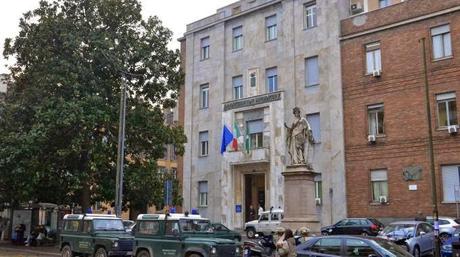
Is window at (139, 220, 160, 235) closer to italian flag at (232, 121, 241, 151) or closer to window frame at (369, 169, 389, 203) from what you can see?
window frame at (369, 169, 389, 203)

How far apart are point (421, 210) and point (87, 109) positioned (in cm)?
1916

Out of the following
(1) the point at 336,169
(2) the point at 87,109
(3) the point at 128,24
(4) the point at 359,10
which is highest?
(4) the point at 359,10

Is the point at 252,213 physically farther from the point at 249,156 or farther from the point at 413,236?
the point at 413,236

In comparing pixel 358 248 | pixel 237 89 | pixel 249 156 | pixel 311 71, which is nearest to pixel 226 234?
pixel 358 248

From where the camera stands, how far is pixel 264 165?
3888cm

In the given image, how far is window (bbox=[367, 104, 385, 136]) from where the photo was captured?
3403 centimetres

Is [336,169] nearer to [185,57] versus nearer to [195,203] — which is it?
[195,203]

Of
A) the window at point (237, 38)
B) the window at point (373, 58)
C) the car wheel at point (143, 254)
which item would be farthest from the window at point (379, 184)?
the car wheel at point (143, 254)

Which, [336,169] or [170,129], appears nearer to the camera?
[170,129]

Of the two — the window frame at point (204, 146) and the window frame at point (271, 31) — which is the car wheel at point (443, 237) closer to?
the window frame at point (271, 31)

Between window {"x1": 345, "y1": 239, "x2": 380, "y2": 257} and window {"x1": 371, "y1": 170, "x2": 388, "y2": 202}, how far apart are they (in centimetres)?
2125

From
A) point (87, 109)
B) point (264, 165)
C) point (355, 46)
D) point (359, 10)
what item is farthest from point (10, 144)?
point (359, 10)

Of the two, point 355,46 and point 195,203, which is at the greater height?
point 355,46

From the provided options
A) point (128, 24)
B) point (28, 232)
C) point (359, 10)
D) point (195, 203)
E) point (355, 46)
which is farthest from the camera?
point (195, 203)
